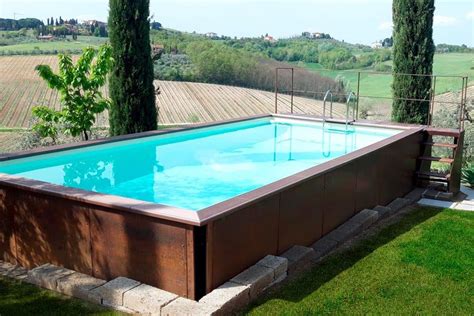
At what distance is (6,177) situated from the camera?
5012 millimetres

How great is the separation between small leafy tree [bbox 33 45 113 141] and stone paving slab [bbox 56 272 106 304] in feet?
15.4

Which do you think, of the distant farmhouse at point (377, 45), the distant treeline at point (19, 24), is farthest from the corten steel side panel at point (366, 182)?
the distant treeline at point (19, 24)

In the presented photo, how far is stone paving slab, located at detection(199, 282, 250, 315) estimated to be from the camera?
3877mm

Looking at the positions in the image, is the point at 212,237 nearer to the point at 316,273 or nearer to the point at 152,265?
the point at 152,265

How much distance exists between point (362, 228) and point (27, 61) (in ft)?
114

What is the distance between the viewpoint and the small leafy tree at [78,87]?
8570mm

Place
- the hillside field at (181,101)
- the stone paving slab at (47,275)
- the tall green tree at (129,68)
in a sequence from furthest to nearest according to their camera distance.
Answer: the hillside field at (181,101) < the tall green tree at (129,68) < the stone paving slab at (47,275)

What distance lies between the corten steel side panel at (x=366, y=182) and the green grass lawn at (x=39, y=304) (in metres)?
3.49

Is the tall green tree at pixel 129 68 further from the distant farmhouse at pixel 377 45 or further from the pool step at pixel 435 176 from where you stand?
the distant farmhouse at pixel 377 45

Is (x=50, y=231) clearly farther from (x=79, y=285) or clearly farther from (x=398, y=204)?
(x=398, y=204)

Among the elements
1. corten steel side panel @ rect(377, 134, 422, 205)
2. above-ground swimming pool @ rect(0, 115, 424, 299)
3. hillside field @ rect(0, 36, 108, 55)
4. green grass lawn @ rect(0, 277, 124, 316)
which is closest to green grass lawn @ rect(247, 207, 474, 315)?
above-ground swimming pool @ rect(0, 115, 424, 299)

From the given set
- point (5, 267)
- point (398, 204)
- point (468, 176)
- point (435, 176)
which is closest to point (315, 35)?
point (468, 176)

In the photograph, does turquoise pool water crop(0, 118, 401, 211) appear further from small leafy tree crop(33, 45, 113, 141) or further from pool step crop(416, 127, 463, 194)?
small leafy tree crop(33, 45, 113, 141)

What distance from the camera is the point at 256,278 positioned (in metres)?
4.28
